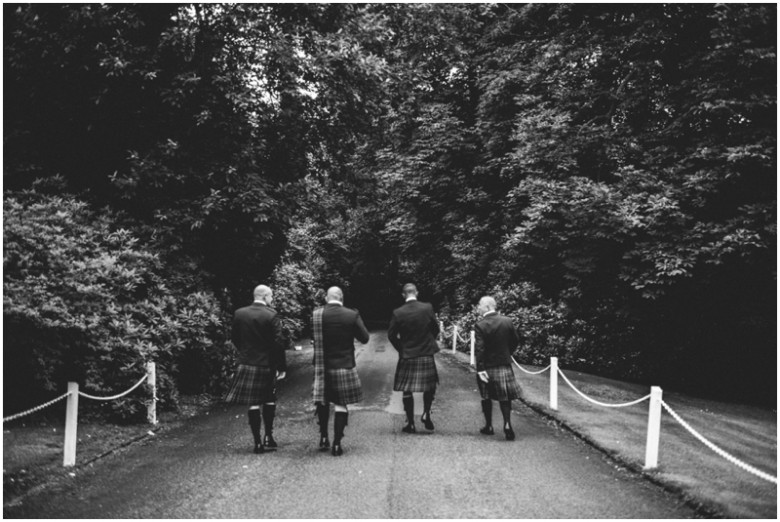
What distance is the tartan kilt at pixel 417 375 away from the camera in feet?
26.7

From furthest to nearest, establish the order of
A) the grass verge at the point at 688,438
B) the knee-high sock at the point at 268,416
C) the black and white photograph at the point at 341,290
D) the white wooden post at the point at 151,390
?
the white wooden post at the point at 151,390 < the knee-high sock at the point at 268,416 < the black and white photograph at the point at 341,290 < the grass verge at the point at 688,438

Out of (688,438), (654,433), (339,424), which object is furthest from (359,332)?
(688,438)

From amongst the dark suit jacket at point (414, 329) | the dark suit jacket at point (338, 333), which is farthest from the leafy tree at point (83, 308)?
the dark suit jacket at point (414, 329)

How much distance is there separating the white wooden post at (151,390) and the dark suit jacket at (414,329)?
142 inches

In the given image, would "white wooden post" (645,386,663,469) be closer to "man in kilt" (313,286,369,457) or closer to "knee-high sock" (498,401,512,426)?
"knee-high sock" (498,401,512,426)

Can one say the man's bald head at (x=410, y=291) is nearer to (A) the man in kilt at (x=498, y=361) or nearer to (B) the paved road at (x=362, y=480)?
(A) the man in kilt at (x=498, y=361)

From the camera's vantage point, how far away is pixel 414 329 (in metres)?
8.24

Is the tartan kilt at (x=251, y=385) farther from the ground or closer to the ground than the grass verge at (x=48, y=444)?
farther from the ground

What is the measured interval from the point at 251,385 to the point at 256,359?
31 centimetres

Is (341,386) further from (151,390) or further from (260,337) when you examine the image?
(151,390)

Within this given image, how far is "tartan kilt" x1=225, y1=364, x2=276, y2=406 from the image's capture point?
23.6ft

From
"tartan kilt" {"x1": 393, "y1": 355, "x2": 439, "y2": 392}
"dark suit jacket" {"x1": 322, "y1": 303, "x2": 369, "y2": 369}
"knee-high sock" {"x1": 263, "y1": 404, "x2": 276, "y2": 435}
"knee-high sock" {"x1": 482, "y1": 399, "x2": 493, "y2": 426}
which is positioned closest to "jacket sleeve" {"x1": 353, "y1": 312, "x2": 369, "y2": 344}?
"dark suit jacket" {"x1": 322, "y1": 303, "x2": 369, "y2": 369}

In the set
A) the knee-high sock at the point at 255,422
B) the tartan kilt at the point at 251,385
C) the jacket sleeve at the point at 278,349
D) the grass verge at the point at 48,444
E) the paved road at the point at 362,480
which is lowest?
the grass verge at the point at 48,444

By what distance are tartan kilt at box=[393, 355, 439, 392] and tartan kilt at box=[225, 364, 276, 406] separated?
178 centimetres
